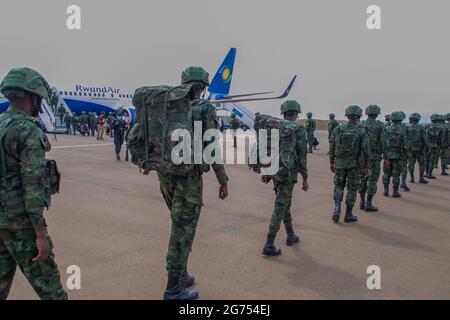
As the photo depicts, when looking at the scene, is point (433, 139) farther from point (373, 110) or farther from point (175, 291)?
point (175, 291)

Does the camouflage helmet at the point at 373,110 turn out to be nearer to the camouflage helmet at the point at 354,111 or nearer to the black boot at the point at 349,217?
the camouflage helmet at the point at 354,111

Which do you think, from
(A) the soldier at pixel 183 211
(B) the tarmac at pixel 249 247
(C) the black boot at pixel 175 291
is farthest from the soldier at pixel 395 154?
(C) the black boot at pixel 175 291

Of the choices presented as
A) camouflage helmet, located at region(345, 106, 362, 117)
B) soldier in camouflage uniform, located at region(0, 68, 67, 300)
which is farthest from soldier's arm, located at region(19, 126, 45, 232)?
camouflage helmet, located at region(345, 106, 362, 117)

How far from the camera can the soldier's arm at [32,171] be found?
2424mm

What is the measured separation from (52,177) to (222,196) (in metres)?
1.66

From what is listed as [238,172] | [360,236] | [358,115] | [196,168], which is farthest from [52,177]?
[238,172]

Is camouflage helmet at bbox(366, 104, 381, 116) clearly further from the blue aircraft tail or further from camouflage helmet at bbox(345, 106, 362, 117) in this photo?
the blue aircraft tail

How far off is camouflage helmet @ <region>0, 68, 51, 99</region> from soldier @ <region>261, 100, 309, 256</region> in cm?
301

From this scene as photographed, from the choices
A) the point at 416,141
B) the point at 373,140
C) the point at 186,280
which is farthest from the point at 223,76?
the point at 186,280

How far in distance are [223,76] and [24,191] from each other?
34.1 meters

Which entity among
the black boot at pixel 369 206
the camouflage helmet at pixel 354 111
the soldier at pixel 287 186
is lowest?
the black boot at pixel 369 206

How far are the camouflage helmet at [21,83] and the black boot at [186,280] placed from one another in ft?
A: 7.08
